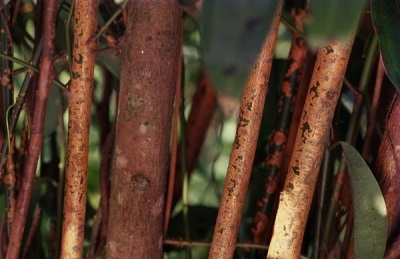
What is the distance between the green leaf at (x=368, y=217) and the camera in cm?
68

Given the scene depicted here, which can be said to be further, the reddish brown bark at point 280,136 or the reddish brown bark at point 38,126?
the reddish brown bark at point 280,136

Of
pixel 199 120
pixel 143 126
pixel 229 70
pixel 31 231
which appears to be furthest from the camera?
pixel 199 120

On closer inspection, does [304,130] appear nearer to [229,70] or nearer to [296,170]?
[296,170]

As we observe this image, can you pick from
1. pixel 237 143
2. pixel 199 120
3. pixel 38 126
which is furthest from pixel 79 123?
pixel 199 120

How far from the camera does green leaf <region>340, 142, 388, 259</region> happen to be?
2.24 ft

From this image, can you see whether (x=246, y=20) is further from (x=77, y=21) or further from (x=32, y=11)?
(x=32, y=11)

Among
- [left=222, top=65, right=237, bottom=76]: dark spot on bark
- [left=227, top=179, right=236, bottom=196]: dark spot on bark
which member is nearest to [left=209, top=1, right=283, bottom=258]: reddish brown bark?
[left=227, top=179, right=236, bottom=196]: dark spot on bark

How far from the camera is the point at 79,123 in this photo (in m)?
0.68

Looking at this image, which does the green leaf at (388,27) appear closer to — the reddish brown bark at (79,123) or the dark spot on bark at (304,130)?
the dark spot on bark at (304,130)

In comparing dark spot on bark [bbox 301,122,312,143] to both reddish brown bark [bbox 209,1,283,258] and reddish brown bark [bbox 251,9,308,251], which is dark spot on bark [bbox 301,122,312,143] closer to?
reddish brown bark [bbox 209,1,283,258]

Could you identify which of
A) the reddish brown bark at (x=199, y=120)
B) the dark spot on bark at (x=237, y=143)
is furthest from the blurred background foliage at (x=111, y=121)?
the dark spot on bark at (x=237, y=143)

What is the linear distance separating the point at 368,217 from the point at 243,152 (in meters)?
0.14

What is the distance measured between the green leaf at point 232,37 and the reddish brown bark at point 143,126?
0.25 m

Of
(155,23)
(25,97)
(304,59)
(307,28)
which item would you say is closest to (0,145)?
(25,97)
